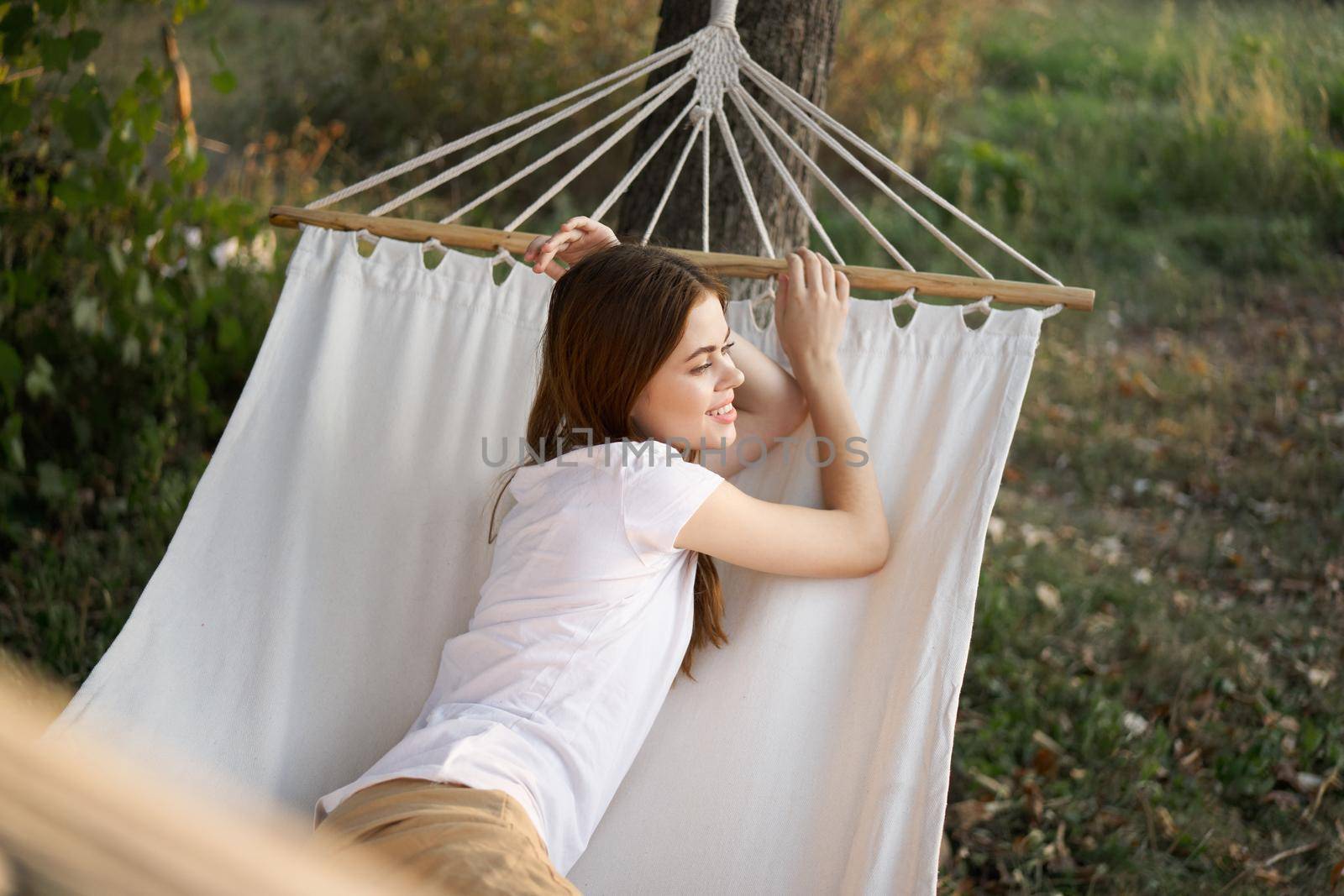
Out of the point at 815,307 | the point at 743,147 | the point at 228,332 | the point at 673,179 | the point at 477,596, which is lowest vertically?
the point at 477,596

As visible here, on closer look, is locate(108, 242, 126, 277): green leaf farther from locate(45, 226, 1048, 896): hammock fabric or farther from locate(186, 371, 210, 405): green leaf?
locate(45, 226, 1048, 896): hammock fabric

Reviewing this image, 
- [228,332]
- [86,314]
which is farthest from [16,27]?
[228,332]

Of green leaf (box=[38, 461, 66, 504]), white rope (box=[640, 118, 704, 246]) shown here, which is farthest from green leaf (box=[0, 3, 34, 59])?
white rope (box=[640, 118, 704, 246])

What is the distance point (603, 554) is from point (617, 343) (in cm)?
28

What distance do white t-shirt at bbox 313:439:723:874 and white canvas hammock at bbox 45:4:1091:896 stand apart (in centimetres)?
18

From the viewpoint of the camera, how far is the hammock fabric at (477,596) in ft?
5.14

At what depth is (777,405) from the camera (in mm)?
1750

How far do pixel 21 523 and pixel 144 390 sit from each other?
0.47 metres

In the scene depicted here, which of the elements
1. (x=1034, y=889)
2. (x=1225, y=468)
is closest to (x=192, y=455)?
(x=1034, y=889)

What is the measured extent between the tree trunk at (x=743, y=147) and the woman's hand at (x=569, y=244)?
15.7 inches

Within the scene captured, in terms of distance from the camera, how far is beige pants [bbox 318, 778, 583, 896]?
1142mm

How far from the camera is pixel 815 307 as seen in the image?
172 cm

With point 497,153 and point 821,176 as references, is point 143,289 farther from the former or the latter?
point 821,176

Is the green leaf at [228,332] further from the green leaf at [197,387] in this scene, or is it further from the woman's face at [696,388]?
the woman's face at [696,388]
